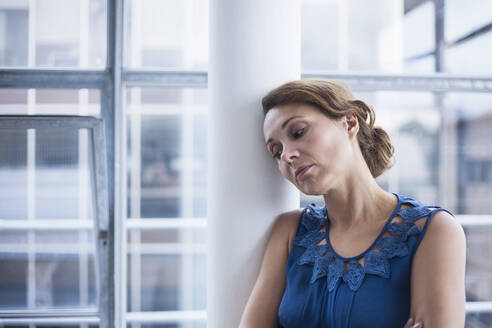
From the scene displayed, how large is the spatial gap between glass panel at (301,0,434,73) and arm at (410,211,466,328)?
1.41 meters

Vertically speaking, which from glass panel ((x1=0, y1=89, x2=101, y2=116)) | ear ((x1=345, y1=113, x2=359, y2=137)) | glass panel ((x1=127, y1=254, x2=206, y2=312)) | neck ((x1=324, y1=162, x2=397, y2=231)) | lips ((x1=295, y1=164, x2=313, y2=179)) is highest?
glass panel ((x1=0, y1=89, x2=101, y2=116))

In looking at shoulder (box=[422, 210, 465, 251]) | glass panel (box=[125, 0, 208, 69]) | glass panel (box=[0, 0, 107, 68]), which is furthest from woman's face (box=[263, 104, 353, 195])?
glass panel (box=[0, 0, 107, 68])

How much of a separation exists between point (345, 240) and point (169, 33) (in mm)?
1474

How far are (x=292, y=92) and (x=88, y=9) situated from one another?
126cm

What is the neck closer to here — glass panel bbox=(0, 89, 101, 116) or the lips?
the lips

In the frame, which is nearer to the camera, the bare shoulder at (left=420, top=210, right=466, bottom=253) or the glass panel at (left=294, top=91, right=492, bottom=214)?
the bare shoulder at (left=420, top=210, right=466, bottom=253)

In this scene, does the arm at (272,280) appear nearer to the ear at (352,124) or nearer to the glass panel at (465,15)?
the ear at (352,124)

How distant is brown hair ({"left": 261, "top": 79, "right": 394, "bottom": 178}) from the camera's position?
1150 millimetres

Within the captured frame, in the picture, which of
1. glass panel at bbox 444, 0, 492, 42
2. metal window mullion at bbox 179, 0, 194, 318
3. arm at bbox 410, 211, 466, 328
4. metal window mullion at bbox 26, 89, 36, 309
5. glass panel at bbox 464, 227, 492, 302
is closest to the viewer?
arm at bbox 410, 211, 466, 328

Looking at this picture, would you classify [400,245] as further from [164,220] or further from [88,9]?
[88,9]

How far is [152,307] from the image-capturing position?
4.62 meters

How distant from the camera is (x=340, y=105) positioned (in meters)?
1.16

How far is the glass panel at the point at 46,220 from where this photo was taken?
78.2 inches

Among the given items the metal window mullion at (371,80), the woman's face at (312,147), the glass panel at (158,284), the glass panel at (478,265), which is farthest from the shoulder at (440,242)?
the glass panel at (158,284)
